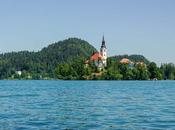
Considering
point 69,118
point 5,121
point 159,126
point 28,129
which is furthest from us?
point 69,118

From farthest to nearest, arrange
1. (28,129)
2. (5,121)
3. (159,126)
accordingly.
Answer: (5,121) < (159,126) < (28,129)

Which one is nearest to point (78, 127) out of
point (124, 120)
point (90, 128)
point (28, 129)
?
point (90, 128)

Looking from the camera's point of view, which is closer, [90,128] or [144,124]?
[90,128]

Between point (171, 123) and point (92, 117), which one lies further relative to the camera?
point (92, 117)

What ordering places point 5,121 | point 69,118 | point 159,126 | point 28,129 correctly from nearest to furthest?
point 28,129, point 159,126, point 5,121, point 69,118

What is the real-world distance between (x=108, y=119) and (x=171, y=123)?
16.3 ft

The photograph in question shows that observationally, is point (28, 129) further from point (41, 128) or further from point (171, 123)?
point (171, 123)

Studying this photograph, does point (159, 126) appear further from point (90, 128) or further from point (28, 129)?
point (28, 129)

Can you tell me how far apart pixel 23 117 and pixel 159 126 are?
11.1 metres

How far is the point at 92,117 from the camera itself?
120 ft

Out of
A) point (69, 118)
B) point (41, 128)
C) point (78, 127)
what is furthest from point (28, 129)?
point (69, 118)

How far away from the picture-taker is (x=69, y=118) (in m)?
35.9

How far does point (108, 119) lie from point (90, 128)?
5496mm

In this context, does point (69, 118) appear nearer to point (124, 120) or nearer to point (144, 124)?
point (124, 120)
